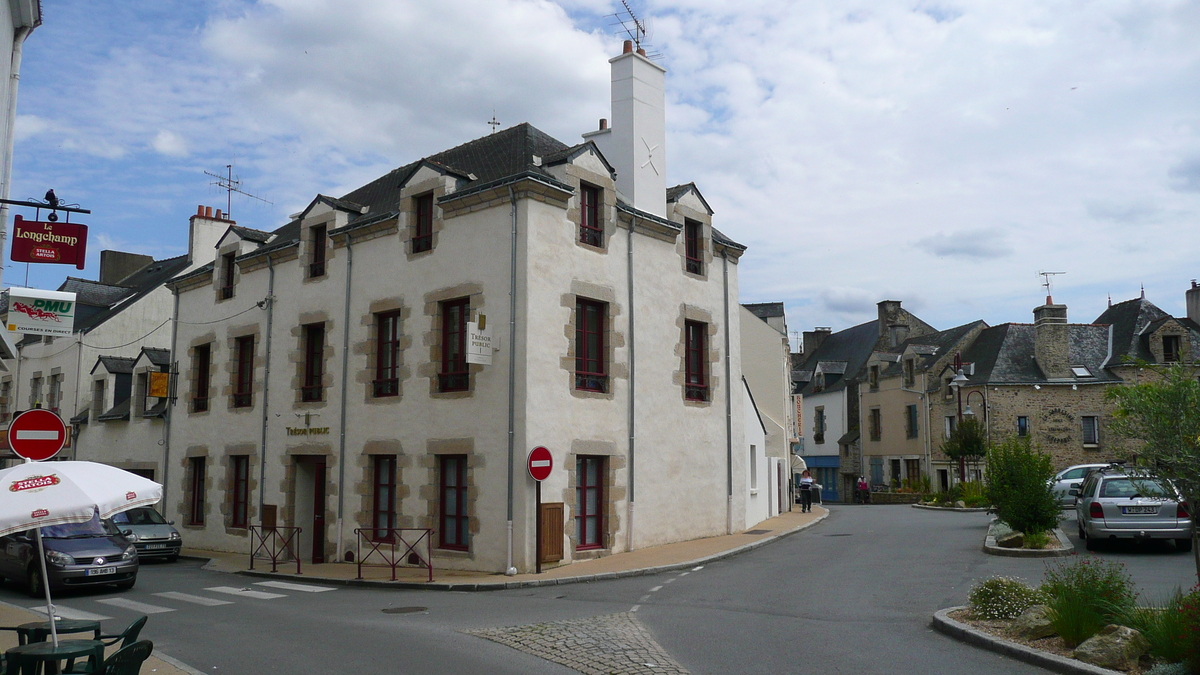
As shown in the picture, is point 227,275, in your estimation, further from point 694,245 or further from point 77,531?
point 694,245

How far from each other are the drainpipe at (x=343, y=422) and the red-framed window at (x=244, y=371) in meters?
4.32

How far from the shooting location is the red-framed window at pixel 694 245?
1962 cm

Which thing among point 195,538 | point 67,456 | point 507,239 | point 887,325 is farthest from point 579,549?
point 887,325

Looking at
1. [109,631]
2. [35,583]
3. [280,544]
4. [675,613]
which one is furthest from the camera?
[280,544]

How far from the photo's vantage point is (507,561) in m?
14.7

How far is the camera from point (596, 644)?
28.2 ft

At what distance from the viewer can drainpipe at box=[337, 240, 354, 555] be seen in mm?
17953

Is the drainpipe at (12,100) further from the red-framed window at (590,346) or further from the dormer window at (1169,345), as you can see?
the dormer window at (1169,345)

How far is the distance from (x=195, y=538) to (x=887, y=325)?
123 feet

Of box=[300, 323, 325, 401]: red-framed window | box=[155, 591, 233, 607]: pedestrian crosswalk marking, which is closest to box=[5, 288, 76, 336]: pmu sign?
box=[155, 591, 233, 607]: pedestrian crosswalk marking

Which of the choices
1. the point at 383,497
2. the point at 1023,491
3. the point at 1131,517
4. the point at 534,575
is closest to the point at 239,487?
the point at 383,497

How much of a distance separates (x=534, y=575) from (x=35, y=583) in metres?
7.70

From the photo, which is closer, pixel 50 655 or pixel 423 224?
pixel 50 655

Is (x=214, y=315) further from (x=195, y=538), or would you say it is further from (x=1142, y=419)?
(x=1142, y=419)
